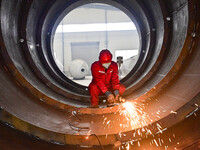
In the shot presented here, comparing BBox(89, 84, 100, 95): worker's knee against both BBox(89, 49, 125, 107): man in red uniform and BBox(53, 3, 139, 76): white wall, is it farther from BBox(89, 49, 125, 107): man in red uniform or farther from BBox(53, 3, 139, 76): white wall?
BBox(53, 3, 139, 76): white wall

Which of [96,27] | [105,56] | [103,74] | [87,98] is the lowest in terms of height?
[87,98]

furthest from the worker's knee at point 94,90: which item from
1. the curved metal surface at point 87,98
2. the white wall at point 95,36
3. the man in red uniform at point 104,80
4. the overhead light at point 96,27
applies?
the overhead light at point 96,27

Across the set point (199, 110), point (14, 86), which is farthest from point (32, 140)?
point (199, 110)

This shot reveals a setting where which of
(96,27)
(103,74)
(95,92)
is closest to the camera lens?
(95,92)

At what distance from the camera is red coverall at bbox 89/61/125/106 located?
302cm

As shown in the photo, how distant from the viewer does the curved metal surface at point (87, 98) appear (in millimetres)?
1790

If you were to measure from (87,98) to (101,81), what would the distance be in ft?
1.02

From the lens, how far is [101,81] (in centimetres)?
312

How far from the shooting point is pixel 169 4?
276cm

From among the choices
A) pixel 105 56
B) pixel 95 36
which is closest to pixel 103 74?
pixel 105 56

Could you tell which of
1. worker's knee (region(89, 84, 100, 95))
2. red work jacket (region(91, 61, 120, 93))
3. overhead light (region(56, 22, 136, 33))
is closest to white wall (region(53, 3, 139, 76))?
overhead light (region(56, 22, 136, 33))

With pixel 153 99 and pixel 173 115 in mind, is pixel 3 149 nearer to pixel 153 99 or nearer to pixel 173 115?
pixel 173 115

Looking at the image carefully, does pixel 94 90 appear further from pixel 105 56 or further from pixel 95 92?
pixel 105 56

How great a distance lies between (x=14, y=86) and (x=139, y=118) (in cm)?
124
